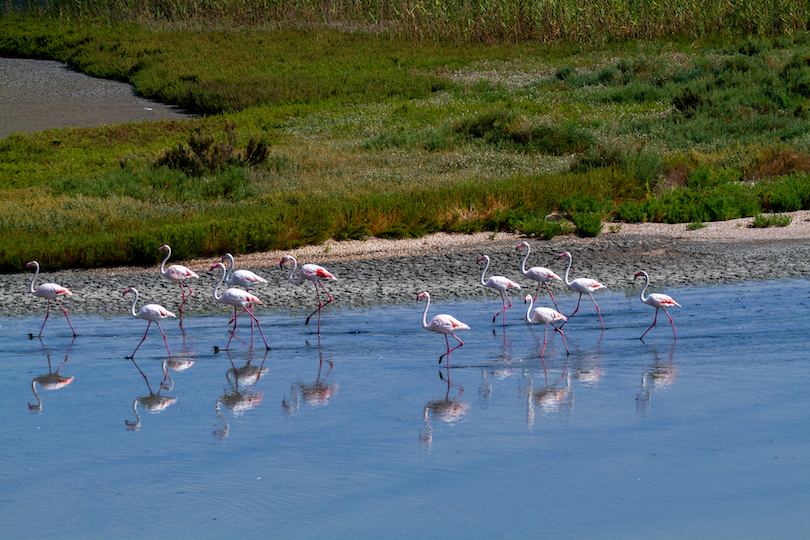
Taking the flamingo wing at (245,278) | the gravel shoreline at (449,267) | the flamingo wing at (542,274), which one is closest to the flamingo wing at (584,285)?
the flamingo wing at (542,274)

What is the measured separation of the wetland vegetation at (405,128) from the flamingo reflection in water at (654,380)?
337 inches

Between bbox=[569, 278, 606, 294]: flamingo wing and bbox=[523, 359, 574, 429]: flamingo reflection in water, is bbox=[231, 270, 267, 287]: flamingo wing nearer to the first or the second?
bbox=[569, 278, 606, 294]: flamingo wing

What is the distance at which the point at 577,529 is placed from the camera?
599 cm

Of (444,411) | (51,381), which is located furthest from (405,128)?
(444,411)

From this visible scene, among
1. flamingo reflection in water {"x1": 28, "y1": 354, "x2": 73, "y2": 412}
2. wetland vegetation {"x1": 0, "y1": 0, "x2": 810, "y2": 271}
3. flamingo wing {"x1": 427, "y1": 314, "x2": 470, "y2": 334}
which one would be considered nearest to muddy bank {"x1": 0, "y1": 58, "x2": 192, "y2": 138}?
wetland vegetation {"x1": 0, "y1": 0, "x2": 810, "y2": 271}

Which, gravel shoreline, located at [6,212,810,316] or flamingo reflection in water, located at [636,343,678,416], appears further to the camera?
gravel shoreline, located at [6,212,810,316]

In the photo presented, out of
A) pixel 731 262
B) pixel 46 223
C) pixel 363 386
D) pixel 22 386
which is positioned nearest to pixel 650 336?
pixel 363 386

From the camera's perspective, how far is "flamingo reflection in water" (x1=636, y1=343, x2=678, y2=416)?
8.48 meters

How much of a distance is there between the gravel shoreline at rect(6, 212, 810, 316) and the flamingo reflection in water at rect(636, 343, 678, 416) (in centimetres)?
434

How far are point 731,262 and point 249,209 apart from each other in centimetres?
1004

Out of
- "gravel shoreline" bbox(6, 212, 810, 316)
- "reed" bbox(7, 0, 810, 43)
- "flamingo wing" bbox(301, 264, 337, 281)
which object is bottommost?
"gravel shoreline" bbox(6, 212, 810, 316)

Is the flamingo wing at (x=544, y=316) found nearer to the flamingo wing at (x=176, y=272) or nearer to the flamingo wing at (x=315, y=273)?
the flamingo wing at (x=315, y=273)

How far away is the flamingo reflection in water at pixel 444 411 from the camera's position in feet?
26.2

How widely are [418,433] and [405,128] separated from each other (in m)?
25.9
